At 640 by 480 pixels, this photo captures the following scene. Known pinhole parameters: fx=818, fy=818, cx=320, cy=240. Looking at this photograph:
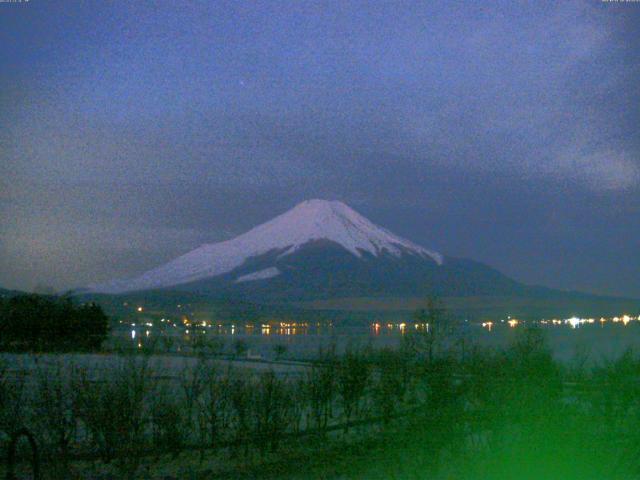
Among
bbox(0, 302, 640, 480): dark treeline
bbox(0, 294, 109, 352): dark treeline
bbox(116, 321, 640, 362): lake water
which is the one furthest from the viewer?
bbox(0, 294, 109, 352): dark treeline

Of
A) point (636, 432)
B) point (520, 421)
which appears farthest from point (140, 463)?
point (636, 432)

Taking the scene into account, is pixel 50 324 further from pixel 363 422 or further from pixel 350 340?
pixel 363 422

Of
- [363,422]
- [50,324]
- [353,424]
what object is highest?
[50,324]

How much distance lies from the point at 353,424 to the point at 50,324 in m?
25.8

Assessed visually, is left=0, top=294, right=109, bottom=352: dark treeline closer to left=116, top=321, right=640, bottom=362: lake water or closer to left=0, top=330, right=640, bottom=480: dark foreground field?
left=116, top=321, right=640, bottom=362: lake water

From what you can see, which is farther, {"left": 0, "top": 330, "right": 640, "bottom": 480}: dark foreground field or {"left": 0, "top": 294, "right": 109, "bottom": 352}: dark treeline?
{"left": 0, "top": 294, "right": 109, "bottom": 352}: dark treeline

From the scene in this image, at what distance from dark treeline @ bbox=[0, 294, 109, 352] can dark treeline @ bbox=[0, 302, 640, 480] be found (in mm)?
22054

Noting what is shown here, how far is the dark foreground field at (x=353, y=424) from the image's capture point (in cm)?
866

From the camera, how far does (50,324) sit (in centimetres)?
3719

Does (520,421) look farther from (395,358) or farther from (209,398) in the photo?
(395,358)

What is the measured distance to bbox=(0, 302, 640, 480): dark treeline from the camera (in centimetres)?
865

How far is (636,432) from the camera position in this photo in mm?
8500

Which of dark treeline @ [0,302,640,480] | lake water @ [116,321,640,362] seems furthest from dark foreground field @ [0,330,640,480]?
lake water @ [116,321,640,362]

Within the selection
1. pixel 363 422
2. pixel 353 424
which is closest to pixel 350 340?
pixel 353 424
